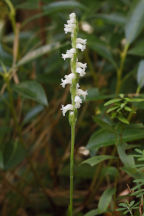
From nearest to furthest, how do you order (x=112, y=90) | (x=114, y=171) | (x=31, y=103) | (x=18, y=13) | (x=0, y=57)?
(x=114, y=171)
(x=0, y=57)
(x=112, y=90)
(x=31, y=103)
(x=18, y=13)

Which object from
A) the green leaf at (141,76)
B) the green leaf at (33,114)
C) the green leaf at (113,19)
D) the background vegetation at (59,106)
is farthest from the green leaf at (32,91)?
the green leaf at (113,19)

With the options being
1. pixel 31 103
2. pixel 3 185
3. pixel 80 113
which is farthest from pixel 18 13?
pixel 3 185

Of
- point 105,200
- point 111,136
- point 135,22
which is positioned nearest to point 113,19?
point 135,22

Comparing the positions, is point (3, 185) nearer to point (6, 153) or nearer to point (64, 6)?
point (6, 153)

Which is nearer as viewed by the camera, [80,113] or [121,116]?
[121,116]

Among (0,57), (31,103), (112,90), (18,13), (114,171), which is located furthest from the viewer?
(18,13)

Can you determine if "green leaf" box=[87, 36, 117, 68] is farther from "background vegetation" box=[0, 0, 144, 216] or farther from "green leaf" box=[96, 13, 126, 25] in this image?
"green leaf" box=[96, 13, 126, 25]

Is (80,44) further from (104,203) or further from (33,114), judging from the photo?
(33,114)
